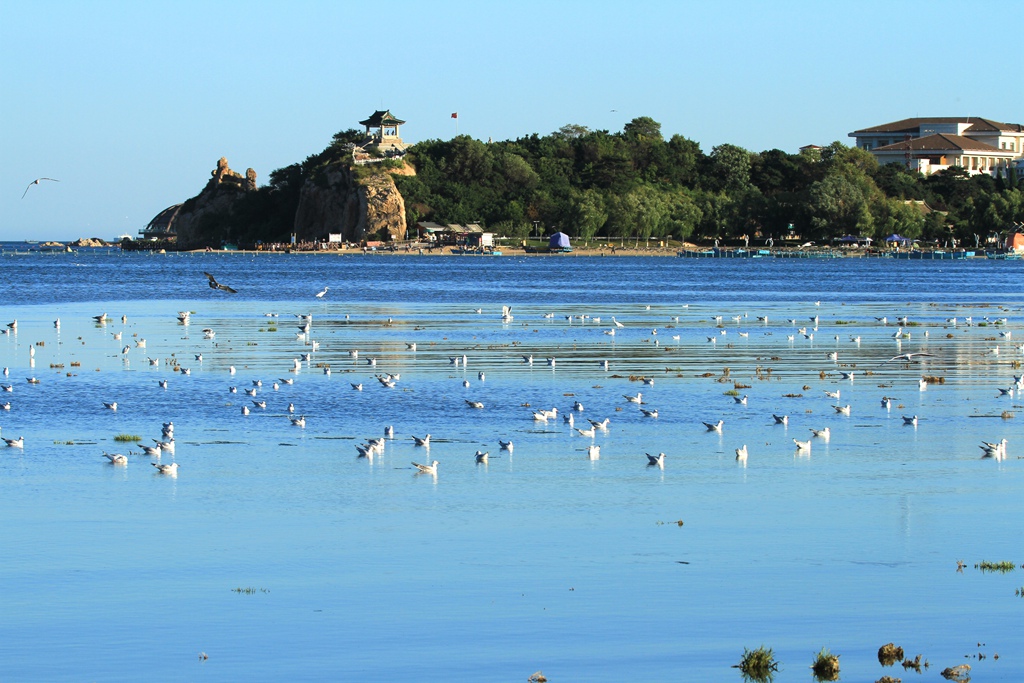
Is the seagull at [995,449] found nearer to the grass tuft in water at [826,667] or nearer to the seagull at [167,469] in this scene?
the grass tuft in water at [826,667]

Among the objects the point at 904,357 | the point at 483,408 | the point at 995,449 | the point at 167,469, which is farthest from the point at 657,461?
the point at 904,357

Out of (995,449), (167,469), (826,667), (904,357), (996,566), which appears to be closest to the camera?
(826,667)

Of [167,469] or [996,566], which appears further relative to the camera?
[167,469]

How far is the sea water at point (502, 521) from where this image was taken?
13.3 metres

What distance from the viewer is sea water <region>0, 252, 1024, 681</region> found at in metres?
13.3

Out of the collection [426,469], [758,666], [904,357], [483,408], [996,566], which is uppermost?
[904,357]

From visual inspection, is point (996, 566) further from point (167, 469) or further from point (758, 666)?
point (167, 469)

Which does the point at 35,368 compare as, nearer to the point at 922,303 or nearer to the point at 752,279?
the point at 922,303

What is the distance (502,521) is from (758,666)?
650 cm

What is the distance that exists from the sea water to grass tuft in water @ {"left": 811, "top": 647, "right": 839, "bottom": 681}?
6.8 inches

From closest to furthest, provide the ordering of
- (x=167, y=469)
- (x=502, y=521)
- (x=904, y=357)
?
(x=502, y=521), (x=167, y=469), (x=904, y=357)

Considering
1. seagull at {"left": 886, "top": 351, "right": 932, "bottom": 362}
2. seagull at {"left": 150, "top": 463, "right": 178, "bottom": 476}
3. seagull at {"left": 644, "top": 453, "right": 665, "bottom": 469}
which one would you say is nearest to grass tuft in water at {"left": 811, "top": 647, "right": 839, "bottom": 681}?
seagull at {"left": 644, "top": 453, "right": 665, "bottom": 469}

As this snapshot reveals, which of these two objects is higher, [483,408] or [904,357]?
[904,357]

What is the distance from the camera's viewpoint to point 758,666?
12.7m
